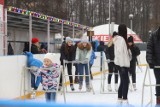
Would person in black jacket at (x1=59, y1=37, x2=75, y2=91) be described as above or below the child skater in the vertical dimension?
above

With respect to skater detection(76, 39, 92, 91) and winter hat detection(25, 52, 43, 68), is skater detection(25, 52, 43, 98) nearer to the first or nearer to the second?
winter hat detection(25, 52, 43, 68)

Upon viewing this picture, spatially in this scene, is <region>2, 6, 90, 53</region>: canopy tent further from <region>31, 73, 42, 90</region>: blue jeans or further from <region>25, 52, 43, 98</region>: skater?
<region>31, 73, 42, 90</region>: blue jeans

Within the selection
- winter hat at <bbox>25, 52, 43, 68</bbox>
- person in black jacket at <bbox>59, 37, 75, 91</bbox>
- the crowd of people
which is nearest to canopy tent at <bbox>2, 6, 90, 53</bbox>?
the crowd of people

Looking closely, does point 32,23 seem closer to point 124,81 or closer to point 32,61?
point 32,61

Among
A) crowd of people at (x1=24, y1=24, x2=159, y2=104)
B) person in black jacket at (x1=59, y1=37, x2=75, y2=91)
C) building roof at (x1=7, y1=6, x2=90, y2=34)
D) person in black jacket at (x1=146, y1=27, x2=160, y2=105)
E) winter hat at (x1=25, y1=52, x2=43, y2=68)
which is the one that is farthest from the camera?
building roof at (x1=7, y1=6, x2=90, y2=34)

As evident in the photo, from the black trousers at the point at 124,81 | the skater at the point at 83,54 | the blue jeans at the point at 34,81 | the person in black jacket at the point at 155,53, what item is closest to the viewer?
the person in black jacket at the point at 155,53

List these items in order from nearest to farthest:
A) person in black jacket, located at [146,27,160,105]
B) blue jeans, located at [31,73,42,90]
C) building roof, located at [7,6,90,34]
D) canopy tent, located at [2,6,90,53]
A: person in black jacket, located at [146,27,160,105] < blue jeans, located at [31,73,42,90] < building roof, located at [7,6,90,34] < canopy tent, located at [2,6,90,53]

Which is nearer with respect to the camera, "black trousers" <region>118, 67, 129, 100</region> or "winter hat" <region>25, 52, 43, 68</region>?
"black trousers" <region>118, 67, 129, 100</region>

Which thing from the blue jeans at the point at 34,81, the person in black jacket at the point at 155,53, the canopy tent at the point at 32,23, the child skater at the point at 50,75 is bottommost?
the blue jeans at the point at 34,81

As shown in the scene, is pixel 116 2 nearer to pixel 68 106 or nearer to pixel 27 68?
pixel 27 68

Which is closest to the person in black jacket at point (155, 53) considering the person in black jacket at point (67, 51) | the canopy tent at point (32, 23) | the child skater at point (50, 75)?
the child skater at point (50, 75)

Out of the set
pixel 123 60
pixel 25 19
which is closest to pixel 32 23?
pixel 25 19

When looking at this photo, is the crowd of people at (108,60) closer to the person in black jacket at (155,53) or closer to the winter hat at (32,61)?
the winter hat at (32,61)

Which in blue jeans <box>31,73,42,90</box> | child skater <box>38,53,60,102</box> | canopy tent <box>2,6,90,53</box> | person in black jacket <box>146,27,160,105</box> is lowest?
blue jeans <box>31,73,42,90</box>
